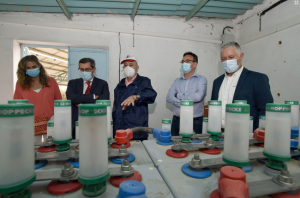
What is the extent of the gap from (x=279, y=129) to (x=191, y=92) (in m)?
1.62

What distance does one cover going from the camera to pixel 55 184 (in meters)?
0.60

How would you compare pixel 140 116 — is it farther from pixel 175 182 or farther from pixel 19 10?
pixel 19 10

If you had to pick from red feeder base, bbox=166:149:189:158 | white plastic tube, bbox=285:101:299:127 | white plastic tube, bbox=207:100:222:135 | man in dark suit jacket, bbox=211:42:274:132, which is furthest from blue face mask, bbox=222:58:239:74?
red feeder base, bbox=166:149:189:158

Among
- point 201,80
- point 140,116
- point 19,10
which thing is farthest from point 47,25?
point 201,80

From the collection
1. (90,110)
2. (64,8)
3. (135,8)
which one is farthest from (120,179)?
(64,8)

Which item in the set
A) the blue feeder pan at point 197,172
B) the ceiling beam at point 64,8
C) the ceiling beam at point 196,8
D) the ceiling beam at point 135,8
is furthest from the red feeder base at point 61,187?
the ceiling beam at point 196,8

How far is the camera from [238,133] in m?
0.63

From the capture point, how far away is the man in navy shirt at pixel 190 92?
86.2 inches

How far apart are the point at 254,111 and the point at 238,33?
2.77 metres

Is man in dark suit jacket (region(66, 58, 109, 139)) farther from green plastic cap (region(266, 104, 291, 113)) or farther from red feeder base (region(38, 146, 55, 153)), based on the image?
green plastic cap (region(266, 104, 291, 113))

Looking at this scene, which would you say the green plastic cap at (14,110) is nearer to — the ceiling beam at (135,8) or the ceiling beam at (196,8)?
the ceiling beam at (135,8)

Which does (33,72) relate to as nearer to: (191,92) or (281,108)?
(191,92)

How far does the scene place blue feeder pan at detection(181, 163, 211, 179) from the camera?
670 mm

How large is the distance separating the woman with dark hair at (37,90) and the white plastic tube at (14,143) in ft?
4.75
